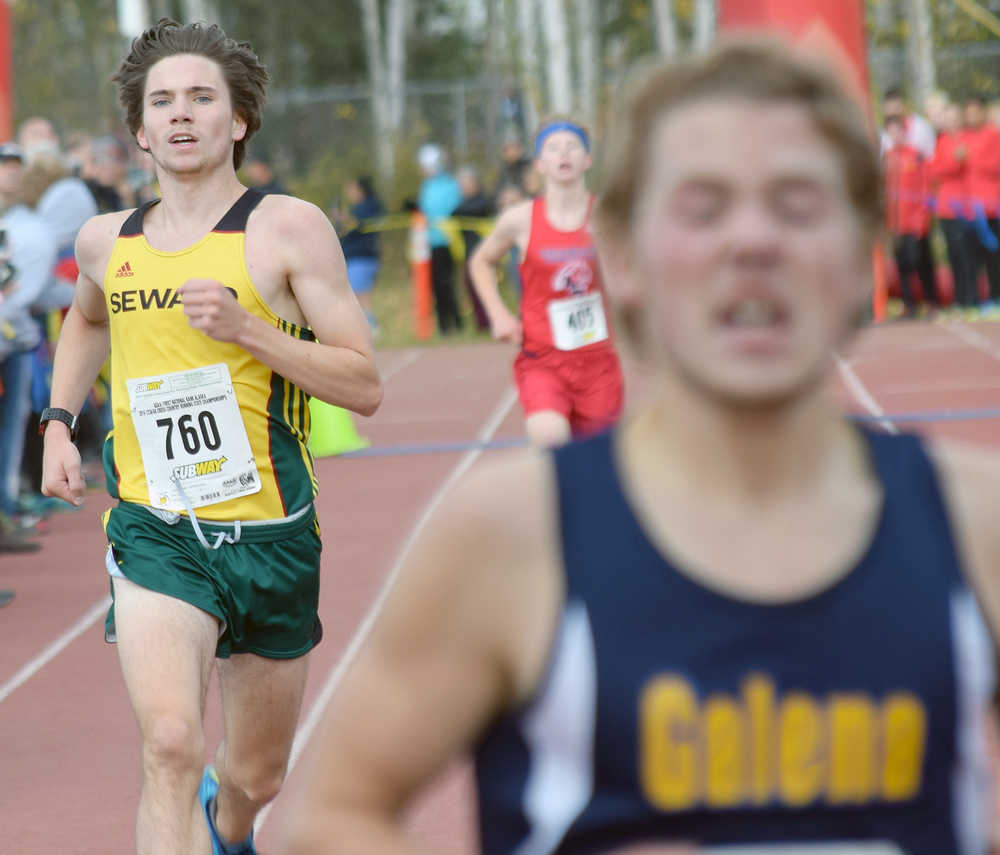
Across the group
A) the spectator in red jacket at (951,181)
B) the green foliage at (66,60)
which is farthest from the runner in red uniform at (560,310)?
the green foliage at (66,60)

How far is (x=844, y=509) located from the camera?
60.1 inches

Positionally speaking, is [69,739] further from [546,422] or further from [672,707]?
[672,707]

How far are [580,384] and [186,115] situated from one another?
3.32 m

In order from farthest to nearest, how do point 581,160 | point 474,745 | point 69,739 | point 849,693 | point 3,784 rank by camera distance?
point 581,160
point 69,739
point 3,784
point 474,745
point 849,693

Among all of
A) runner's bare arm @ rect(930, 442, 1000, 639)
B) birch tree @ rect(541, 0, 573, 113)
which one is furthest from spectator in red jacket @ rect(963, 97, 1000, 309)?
runner's bare arm @ rect(930, 442, 1000, 639)

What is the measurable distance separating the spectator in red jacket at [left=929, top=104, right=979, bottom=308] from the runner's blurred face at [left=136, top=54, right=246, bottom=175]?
48.1 ft

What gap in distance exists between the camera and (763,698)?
1479 millimetres

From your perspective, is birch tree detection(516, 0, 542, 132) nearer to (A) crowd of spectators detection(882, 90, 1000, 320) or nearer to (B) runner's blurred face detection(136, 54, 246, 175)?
(A) crowd of spectators detection(882, 90, 1000, 320)

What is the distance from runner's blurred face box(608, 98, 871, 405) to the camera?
4.78 feet

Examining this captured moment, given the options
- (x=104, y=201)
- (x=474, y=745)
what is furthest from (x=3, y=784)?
(x=104, y=201)

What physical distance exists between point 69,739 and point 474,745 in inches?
180

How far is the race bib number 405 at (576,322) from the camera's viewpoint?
720 cm

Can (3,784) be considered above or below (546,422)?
below

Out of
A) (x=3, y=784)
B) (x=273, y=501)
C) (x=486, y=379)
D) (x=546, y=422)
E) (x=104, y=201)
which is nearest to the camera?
(x=273, y=501)
